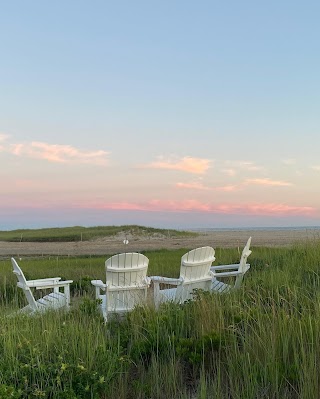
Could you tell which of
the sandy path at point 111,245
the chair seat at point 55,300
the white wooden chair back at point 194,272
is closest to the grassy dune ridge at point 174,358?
the chair seat at point 55,300

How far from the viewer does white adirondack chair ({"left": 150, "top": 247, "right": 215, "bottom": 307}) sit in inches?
258

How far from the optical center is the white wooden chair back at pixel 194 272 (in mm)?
6652

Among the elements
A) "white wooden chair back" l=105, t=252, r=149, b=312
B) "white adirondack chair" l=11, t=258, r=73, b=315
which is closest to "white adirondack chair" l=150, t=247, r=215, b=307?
"white wooden chair back" l=105, t=252, r=149, b=312

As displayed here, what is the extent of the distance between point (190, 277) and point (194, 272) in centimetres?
10

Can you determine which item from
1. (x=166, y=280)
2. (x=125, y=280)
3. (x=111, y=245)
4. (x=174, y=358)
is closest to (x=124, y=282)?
(x=125, y=280)

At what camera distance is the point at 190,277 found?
6855 millimetres

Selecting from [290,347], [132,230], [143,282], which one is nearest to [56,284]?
[143,282]

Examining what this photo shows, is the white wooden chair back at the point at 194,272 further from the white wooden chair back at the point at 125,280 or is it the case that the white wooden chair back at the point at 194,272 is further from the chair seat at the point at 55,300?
the chair seat at the point at 55,300

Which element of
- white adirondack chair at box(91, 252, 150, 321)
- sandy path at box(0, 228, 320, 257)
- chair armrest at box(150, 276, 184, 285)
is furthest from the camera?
sandy path at box(0, 228, 320, 257)

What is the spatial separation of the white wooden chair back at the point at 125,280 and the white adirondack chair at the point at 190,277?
0.23 m

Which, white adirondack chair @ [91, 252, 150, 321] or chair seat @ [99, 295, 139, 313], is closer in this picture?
chair seat @ [99, 295, 139, 313]

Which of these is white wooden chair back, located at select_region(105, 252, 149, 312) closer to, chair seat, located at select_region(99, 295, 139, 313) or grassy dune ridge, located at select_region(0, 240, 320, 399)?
chair seat, located at select_region(99, 295, 139, 313)

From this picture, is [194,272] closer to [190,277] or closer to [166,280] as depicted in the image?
[190,277]

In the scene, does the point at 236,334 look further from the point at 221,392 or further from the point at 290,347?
the point at 221,392
